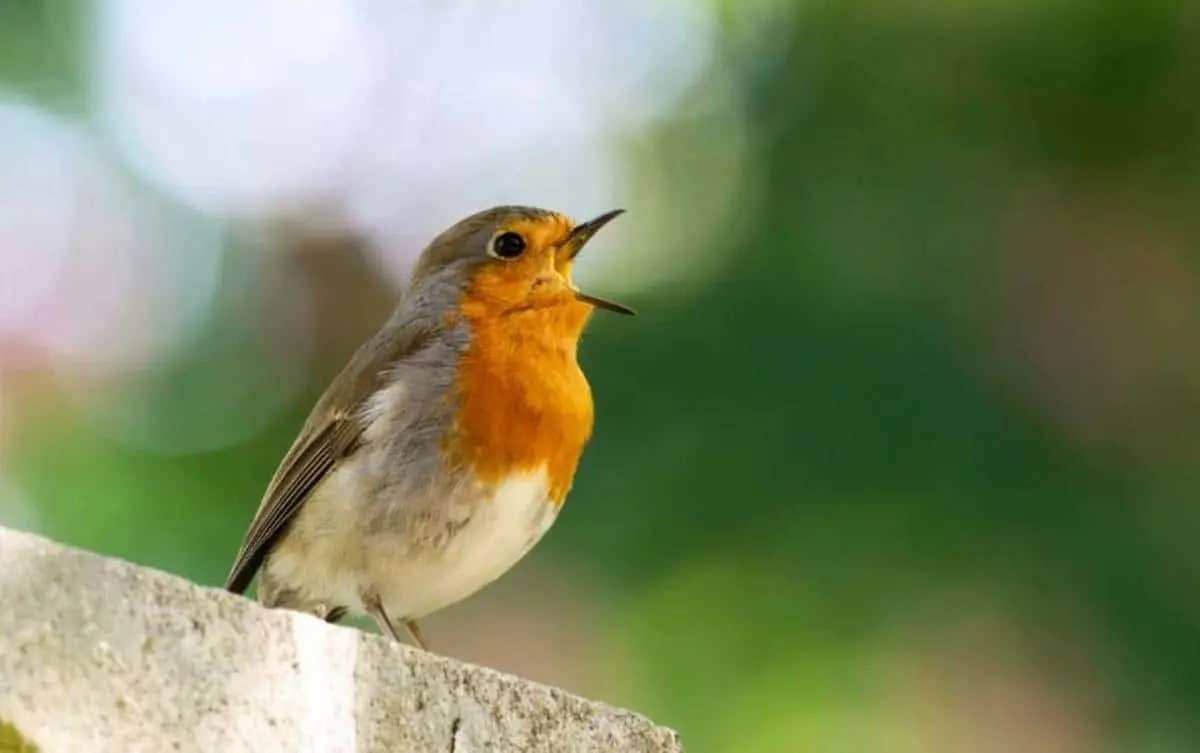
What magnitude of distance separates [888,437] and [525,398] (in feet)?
3.56

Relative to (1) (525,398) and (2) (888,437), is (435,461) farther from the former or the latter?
(2) (888,437)

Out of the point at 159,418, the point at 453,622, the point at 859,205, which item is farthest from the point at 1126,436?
the point at 159,418

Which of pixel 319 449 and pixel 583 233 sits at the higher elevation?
pixel 583 233

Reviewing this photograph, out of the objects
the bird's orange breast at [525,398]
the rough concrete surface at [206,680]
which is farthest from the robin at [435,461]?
the rough concrete surface at [206,680]

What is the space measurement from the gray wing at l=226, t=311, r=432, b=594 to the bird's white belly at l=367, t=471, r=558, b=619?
28 cm

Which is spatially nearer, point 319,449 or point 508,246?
point 319,449

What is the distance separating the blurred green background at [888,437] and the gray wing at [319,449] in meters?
0.72

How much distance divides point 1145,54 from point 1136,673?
1.64m

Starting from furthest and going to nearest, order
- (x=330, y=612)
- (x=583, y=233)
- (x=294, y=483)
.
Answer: (x=583, y=233), (x=330, y=612), (x=294, y=483)

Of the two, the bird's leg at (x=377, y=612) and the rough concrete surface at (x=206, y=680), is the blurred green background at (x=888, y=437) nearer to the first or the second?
the bird's leg at (x=377, y=612)

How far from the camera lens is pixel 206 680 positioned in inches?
56.7

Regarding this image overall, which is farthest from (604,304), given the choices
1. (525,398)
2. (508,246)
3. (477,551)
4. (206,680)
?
(206,680)

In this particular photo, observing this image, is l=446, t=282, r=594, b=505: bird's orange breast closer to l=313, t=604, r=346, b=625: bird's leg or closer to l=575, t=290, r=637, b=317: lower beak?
l=575, t=290, r=637, b=317: lower beak

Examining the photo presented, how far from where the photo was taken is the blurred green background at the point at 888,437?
3840mm
